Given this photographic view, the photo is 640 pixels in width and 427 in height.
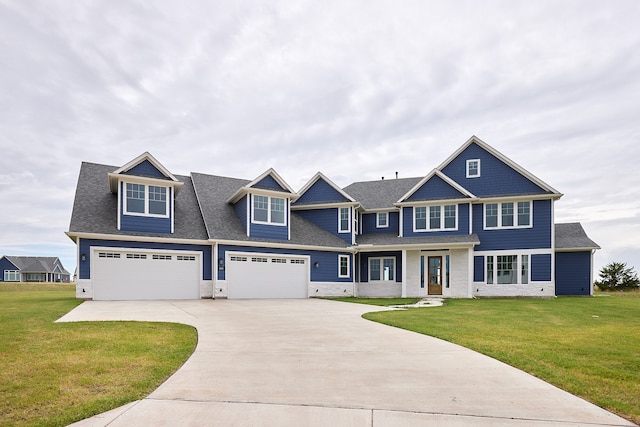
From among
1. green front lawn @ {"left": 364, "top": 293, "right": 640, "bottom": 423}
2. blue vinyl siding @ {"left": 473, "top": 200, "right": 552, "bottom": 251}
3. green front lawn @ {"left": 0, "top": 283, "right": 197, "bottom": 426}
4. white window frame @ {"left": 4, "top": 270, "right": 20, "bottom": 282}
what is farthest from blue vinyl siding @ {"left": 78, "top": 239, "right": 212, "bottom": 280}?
white window frame @ {"left": 4, "top": 270, "right": 20, "bottom": 282}

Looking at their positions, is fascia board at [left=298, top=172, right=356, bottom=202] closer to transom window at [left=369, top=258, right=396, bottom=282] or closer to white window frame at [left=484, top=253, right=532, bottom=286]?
transom window at [left=369, top=258, right=396, bottom=282]

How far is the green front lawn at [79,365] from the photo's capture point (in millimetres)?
4996

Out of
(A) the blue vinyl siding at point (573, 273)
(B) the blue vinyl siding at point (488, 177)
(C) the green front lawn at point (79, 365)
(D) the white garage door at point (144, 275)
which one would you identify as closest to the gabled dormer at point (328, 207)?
(B) the blue vinyl siding at point (488, 177)

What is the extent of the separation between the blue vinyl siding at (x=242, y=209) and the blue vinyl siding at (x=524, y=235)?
12.8 metres

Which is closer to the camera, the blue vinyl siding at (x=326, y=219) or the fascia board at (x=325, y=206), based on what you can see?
the fascia board at (x=325, y=206)

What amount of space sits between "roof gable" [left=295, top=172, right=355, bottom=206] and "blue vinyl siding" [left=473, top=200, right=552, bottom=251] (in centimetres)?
822

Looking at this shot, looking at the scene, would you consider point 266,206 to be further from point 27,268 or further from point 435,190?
point 27,268

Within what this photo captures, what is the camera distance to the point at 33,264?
7506 cm

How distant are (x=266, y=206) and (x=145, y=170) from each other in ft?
21.1

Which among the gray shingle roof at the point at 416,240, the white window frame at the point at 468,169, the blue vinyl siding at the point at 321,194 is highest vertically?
the white window frame at the point at 468,169

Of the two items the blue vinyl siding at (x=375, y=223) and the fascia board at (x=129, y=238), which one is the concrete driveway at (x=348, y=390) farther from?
the blue vinyl siding at (x=375, y=223)

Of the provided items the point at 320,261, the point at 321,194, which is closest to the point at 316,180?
the point at 321,194

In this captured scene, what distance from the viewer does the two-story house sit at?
69.1ft

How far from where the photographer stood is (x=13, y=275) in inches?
2896
